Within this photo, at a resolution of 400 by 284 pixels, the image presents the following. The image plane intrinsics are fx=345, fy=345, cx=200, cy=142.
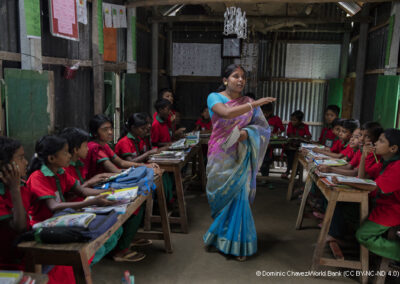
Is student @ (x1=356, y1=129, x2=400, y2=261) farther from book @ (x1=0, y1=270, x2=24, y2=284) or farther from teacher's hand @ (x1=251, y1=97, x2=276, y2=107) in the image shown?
book @ (x1=0, y1=270, x2=24, y2=284)

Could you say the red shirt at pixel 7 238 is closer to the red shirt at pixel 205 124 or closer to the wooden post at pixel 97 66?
the wooden post at pixel 97 66

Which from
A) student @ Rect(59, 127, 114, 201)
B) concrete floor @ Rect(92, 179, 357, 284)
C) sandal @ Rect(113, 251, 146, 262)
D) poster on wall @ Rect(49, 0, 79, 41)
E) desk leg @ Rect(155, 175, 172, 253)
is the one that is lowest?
concrete floor @ Rect(92, 179, 357, 284)

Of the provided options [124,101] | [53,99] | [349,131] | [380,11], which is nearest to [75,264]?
[53,99]

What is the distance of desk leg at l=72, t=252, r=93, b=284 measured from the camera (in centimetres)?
180

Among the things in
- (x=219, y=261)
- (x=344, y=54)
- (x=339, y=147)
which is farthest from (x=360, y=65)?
(x=219, y=261)

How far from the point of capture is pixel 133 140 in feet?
14.0

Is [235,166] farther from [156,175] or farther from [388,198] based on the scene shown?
[388,198]

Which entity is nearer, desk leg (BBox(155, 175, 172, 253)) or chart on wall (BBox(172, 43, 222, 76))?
desk leg (BBox(155, 175, 172, 253))

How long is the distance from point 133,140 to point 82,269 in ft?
8.38

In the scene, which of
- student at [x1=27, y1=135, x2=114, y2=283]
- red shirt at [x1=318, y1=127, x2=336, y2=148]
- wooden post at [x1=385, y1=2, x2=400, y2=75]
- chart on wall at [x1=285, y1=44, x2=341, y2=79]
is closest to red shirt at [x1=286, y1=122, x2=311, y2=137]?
red shirt at [x1=318, y1=127, x2=336, y2=148]

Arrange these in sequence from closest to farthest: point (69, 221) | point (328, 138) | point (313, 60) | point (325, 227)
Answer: point (69, 221)
point (325, 227)
point (328, 138)
point (313, 60)

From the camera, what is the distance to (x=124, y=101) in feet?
19.1

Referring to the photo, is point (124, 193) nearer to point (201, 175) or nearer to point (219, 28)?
point (201, 175)

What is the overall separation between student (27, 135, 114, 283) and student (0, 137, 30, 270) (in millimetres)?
221
